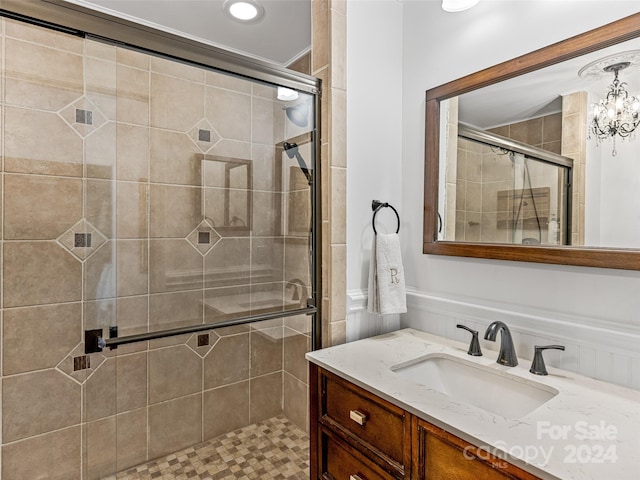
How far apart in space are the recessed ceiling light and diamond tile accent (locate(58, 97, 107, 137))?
0.84 metres

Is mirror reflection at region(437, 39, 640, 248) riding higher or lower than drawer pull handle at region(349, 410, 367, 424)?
higher

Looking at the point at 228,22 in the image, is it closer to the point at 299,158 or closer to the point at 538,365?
the point at 299,158

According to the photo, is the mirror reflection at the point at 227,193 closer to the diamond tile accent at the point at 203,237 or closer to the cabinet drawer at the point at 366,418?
the diamond tile accent at the point at 203,237

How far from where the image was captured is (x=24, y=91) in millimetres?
1463

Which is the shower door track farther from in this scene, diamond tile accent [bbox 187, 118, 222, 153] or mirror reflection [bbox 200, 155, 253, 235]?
diamond tile accent [bbox 187, 118, 222, 153]

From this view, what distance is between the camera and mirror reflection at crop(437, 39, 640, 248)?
104 centimetres

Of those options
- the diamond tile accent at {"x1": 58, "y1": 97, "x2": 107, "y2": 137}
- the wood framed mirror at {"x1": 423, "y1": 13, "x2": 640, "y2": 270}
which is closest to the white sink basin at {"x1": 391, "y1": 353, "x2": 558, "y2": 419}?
the wood framed mirror at {"x1": 423, "y1": 13, "x2": 640, "y2": 270}

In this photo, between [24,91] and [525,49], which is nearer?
[525,49]

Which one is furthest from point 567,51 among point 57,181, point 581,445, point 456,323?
point 57,181

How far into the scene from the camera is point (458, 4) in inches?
52.6

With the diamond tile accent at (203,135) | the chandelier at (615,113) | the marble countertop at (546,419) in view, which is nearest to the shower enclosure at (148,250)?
the diamond tile accent at (203,135)

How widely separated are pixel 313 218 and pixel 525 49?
1021 millimetres

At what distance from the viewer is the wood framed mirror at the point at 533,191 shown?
104 centimetres

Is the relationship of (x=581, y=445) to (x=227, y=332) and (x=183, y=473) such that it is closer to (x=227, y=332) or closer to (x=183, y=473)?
(x=227, y=332)
